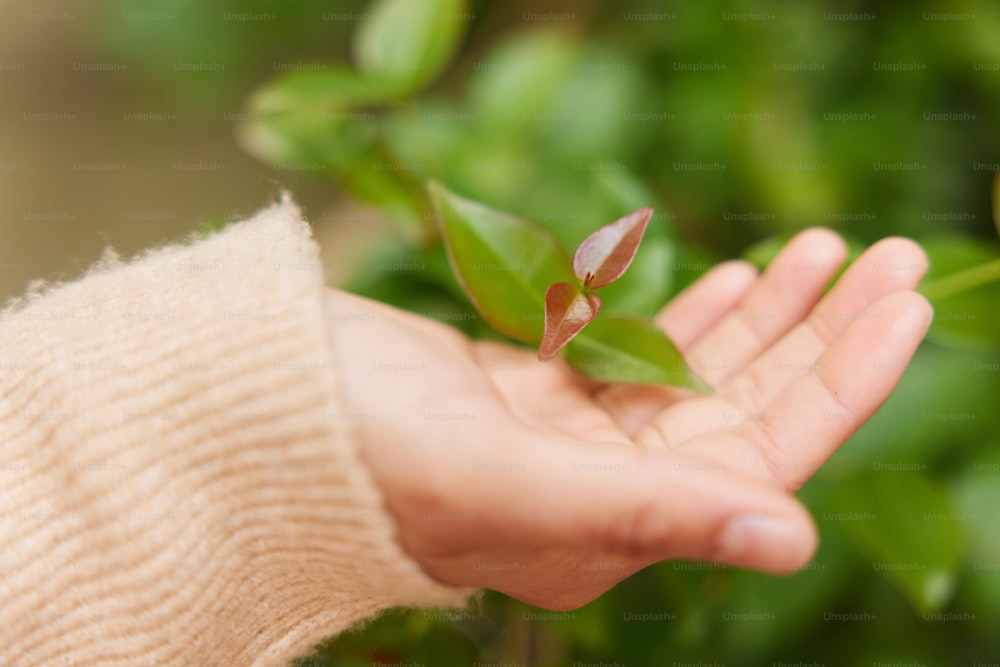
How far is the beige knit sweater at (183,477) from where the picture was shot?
549mm

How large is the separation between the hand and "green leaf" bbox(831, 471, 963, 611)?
188 millimetres

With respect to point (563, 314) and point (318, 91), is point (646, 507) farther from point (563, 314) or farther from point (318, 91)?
point (318, 91)

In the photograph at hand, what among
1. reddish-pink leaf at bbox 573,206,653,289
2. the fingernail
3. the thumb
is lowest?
the fingernail

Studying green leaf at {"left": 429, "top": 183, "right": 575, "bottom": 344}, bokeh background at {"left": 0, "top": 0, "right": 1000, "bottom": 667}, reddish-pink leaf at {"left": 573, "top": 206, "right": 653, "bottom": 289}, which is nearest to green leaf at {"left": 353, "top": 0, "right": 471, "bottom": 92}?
bokeh background at {"left": 0, "top": 0, "right": 1000, "bottom": 667}

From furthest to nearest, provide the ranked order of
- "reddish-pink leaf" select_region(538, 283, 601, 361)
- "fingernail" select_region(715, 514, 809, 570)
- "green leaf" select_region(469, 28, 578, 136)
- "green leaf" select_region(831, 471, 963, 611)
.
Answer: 1. "green leaf" select_region(469, 28, 578, 136)
2. "green leaf" select_region(831, 471, 963, 611)
3. "reddish-pink leaf" select_region(538, 283, 601, 361)
4. "fingernail" select_region(715, 514, 809, 570)

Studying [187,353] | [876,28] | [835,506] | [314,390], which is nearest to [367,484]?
[314,390]

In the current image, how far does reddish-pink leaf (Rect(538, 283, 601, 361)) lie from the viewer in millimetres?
567

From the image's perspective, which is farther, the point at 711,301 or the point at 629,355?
the point at 711,301

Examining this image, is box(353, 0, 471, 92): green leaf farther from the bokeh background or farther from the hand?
the hand

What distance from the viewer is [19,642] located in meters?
0.61

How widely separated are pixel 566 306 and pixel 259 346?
228mm

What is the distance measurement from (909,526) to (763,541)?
0.39 metres

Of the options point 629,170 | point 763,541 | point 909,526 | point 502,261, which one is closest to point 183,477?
point 502,261

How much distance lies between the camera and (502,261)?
0.68 metres
